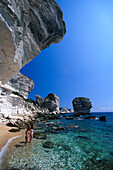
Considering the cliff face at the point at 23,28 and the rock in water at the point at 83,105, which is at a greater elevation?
the cliff face at the point at 23,28

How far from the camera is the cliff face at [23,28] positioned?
573 cm

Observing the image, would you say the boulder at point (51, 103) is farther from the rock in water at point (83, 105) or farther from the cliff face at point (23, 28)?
the cliff face at point (23, 28)

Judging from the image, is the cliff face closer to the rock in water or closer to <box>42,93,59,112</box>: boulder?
<box>42,93,59,112</box>: boulder

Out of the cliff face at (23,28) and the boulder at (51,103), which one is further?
the boulder at (51,103)

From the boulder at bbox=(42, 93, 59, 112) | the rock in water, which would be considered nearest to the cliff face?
the boulder at bbox=(42, 93, 59, 112)

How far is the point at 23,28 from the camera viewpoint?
8008mm

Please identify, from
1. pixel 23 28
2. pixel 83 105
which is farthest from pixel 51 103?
pixel 23 28

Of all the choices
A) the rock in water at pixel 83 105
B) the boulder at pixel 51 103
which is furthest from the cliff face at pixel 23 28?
the rock in water at pixel 83 105

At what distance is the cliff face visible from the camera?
5.73 meters

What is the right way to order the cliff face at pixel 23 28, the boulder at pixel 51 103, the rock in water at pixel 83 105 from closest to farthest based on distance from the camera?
1. the cliff face at pixel 23 28
2. the boulder at pixel 51 103
3. the rock in water at pixel 83 105

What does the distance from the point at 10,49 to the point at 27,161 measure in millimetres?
8500

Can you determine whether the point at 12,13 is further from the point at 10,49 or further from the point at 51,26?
the point at 51,26

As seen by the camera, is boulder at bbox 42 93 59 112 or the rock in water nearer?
boulder at bbox 42 93 59 112

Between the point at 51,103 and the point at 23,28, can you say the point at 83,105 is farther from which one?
the point at 23,28
